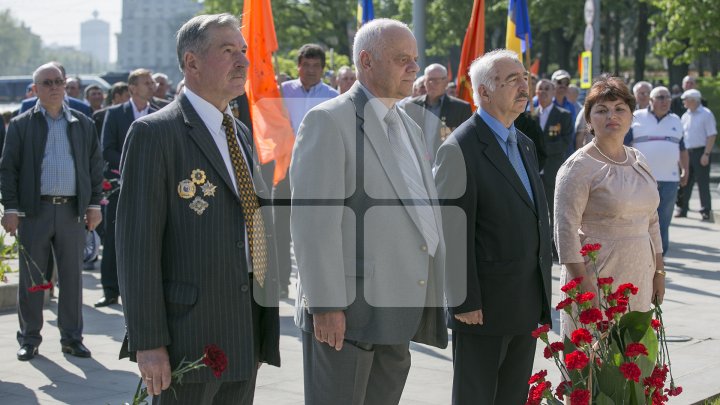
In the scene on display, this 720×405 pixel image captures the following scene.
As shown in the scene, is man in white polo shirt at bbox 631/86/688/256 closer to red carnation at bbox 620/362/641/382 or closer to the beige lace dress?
the beige lace dress

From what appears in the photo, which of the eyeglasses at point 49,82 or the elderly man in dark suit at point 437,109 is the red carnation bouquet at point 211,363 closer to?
the eyeglasses at point 49,82

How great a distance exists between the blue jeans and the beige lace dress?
22.6 ft

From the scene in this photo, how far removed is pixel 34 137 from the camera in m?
8.12

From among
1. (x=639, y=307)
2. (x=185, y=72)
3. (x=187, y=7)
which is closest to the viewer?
(x=185, y=72)

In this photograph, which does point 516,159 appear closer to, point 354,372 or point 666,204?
point 354,372

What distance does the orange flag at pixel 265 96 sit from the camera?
984 cm

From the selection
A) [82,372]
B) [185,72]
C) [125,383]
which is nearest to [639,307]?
[185,72]

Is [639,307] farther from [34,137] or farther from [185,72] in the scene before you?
[34,137]

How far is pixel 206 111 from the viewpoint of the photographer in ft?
13.7

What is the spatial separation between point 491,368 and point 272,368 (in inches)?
106

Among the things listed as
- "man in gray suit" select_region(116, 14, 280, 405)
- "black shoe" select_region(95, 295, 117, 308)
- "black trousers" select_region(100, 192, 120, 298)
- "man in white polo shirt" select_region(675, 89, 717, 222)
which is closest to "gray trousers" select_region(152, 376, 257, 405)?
"man in gray suit" select_region(116, 14, 280, 405)

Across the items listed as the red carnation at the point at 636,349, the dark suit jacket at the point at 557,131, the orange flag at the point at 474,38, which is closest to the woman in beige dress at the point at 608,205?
the red carnation at the point at 636,349

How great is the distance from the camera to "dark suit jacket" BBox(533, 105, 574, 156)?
13.0m

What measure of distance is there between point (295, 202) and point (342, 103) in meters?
0.45
